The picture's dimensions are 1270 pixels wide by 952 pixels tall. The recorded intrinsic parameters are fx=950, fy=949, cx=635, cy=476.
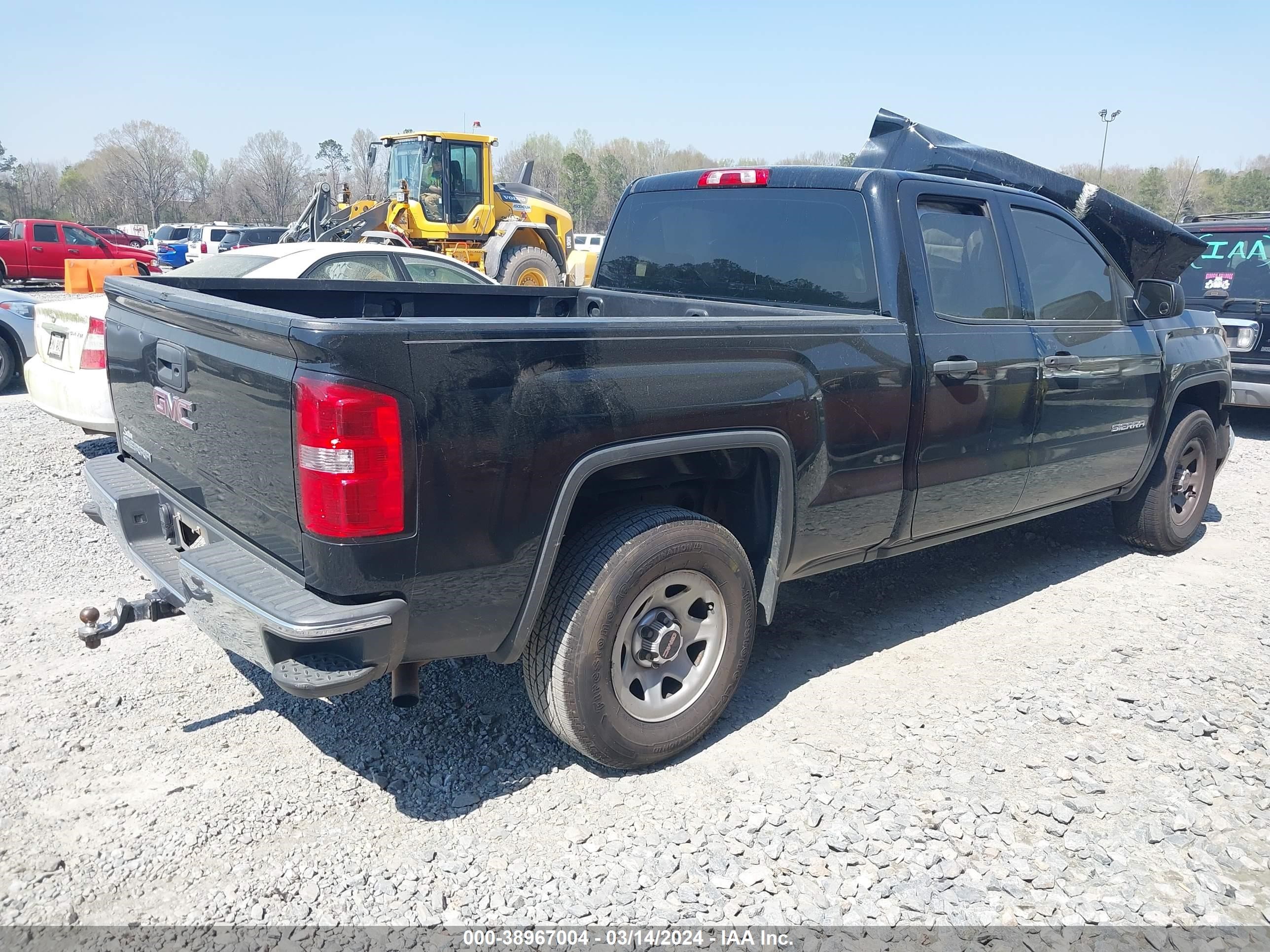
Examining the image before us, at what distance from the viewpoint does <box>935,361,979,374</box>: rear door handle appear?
3.97 m

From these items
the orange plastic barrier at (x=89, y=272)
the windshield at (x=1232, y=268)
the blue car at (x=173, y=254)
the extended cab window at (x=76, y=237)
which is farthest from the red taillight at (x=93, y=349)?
the blue car at (x=173, y=254)

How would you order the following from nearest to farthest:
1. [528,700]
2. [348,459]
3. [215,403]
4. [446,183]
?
[348,459] → [215,403] → [528,700] → [446,183]

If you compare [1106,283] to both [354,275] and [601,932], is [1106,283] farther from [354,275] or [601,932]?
[354,275]

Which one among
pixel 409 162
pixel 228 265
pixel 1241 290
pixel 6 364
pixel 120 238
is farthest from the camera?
pixel 120 238

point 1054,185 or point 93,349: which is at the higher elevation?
point 1054,185

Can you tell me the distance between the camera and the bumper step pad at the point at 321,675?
259 cm

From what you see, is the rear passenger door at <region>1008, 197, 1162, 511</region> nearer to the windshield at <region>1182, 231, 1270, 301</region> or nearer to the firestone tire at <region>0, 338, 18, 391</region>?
the windshield at <region>1182, 231, 1270, 301</region>

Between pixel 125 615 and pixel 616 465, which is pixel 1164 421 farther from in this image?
pixel 125 615

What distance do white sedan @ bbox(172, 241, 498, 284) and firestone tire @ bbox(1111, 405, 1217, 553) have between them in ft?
15.3

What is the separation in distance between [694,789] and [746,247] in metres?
2.43

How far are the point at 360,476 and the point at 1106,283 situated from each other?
422 cm

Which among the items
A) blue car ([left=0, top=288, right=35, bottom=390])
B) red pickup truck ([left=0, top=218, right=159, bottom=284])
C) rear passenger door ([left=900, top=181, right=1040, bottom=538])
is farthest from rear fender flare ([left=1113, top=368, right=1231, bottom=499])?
red pickup truck ([left=0, top=218, right=159, bottom=284])

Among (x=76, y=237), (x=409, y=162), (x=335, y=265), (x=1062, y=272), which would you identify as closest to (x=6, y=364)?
(x=335, y=265)

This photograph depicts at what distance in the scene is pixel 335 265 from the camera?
24.4ft
